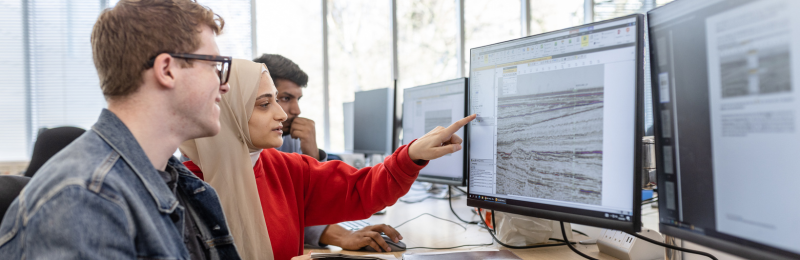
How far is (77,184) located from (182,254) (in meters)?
0.21

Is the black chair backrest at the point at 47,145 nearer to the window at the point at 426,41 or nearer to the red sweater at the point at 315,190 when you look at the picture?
the red sweater at the point at 315,190

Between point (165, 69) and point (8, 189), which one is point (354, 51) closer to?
point (8, 189)

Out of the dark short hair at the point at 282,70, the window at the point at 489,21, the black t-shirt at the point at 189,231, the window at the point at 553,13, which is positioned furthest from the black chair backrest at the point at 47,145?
the window at the point at 553,13

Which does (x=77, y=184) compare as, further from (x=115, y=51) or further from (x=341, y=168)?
(x=341, y=168)

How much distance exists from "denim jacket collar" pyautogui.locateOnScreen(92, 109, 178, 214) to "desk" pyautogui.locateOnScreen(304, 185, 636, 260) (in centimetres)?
60

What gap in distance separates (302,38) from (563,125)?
3510 mm

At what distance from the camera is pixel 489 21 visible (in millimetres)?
4496

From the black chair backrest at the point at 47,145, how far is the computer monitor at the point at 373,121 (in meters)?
1.40

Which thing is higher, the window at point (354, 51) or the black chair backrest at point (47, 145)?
the window at point (354, 51)

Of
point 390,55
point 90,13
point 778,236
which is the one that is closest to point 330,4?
point 390,55

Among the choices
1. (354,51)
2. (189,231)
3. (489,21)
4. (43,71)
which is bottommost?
(189,231)

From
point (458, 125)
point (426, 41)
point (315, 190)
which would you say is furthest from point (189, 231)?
point (426, 41)

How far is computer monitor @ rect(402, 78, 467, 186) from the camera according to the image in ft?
4.86

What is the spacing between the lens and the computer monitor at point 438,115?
148 cm
